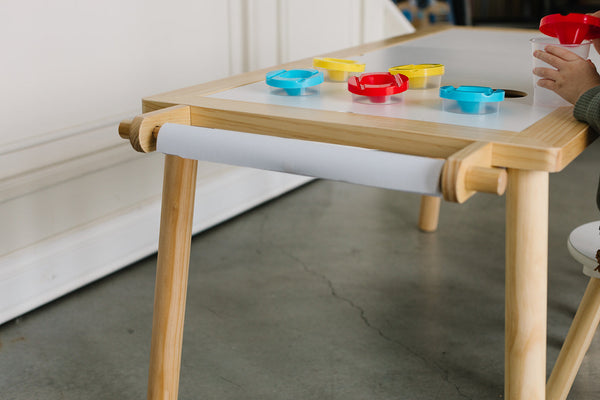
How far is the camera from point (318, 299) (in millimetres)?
1561

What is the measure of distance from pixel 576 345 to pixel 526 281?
39cm

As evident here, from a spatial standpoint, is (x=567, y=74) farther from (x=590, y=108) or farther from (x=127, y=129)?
(x=127, y=129)

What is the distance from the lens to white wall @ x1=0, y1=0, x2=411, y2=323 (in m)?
1.43

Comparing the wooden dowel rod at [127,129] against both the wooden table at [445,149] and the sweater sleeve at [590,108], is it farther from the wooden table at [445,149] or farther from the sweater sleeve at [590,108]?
the sweater sleeve at [590,108]

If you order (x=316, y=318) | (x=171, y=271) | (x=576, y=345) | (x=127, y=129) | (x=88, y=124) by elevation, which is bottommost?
(x=316, y=318)

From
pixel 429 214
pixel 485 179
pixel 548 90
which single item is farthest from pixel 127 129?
pixel 429 214

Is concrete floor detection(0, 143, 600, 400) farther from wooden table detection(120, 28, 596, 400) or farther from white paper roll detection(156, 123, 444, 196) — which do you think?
white paper roll detection(156, 123, 444, 196)

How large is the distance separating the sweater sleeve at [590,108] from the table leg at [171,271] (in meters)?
0.51

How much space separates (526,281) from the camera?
81 centimetres

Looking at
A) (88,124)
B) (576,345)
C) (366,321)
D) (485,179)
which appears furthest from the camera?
(88,124)

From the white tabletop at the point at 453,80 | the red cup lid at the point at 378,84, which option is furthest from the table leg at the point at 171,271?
the red cup lid at the point at 378,84

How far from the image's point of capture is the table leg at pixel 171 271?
40.6 inches

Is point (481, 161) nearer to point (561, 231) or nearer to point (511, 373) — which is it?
point (511, 373)

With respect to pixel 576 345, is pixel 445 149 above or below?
above
